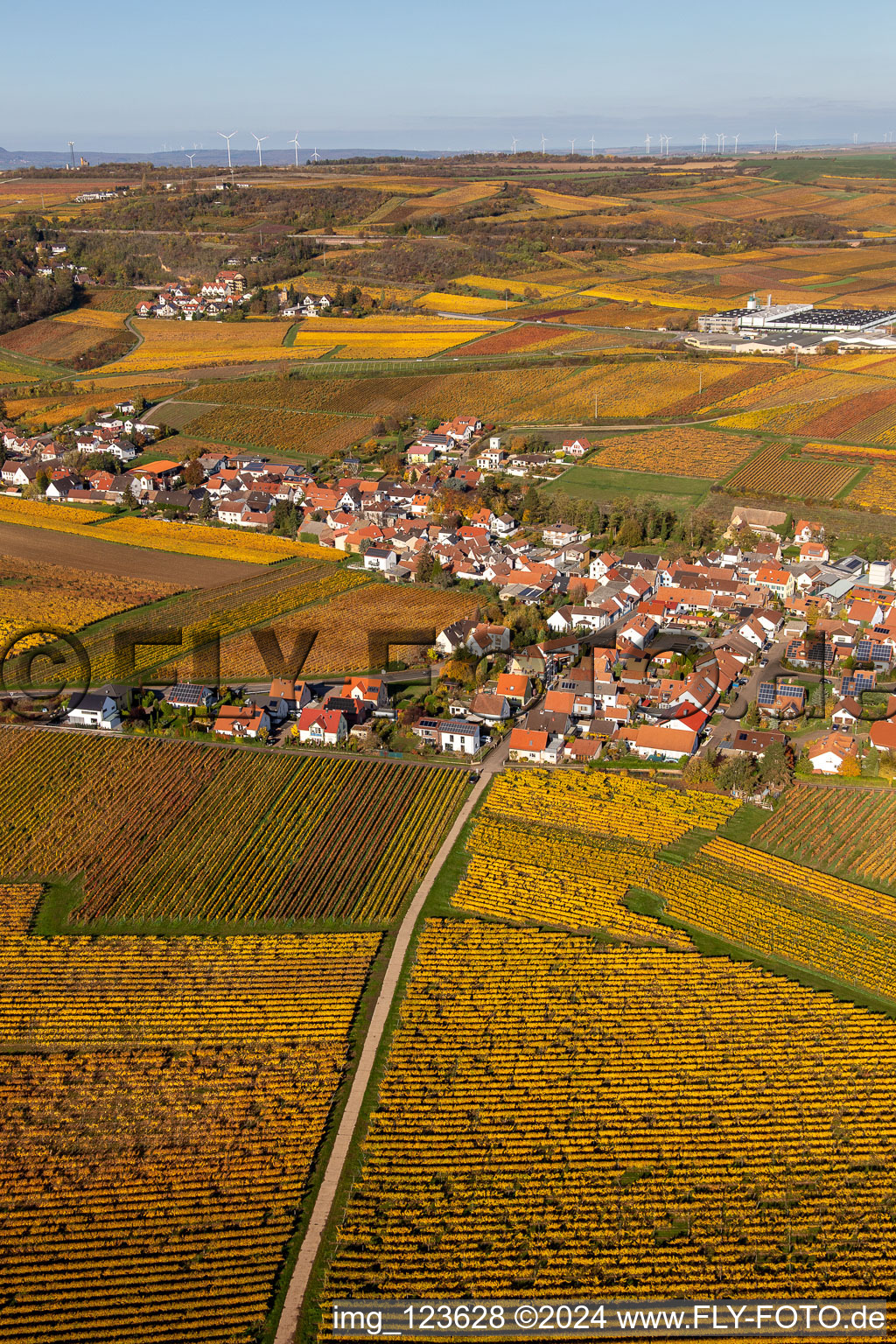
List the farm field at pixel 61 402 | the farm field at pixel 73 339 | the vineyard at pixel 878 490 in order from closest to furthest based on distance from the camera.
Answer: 1. the vineyard at pixel 878 490
2. the farm field at pixel 61 402
3. the farm field at pixel 73 339

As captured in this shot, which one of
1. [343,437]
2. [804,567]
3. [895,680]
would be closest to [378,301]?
[343,437]

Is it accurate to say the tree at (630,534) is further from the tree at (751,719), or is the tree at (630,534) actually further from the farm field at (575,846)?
the farm field at (575,846)

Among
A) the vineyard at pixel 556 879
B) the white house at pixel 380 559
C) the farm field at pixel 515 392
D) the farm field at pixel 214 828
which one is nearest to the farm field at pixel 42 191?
the farm field at pixel 515 392

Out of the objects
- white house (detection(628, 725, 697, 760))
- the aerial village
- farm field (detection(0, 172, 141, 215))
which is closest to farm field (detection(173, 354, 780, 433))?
the aerial village

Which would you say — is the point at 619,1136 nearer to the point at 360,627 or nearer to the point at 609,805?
the point at 609,805

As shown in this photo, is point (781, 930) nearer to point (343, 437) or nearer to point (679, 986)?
point (679, 986)

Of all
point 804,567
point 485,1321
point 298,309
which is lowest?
point 485,1321

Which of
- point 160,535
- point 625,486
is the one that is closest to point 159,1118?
point 160,535
